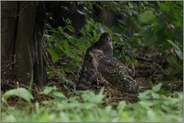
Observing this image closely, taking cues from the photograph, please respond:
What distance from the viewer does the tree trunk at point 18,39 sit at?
671 centimetres

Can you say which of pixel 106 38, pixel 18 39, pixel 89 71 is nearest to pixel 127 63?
pixel 106 38

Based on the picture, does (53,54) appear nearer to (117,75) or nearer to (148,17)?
(117,75)

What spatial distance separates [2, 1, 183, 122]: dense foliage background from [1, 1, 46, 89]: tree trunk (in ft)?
1.18

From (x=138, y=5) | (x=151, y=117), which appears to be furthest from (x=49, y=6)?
(x=151, y=117)

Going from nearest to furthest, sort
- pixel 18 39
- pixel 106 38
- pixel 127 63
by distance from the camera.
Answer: pixel 18 39
pixel 106 38
pixel 127 63

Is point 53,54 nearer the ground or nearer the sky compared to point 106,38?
nearer the ground

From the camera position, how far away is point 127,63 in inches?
328

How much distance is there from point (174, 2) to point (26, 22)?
6.35 feet

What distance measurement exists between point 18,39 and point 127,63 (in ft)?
7.08

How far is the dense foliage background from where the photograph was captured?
4.62 m

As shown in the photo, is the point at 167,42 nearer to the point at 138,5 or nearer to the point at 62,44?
the point at 138,5

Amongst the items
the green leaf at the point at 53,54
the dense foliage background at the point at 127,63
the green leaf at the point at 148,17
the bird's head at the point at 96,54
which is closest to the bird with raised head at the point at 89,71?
the bird's head at the point at 96,54

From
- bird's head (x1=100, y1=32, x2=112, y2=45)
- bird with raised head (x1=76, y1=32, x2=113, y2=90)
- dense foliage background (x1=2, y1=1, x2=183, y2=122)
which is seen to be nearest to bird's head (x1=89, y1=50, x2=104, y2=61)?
bird with raised head (x1=76, y1=32, x2=113, y2=90)

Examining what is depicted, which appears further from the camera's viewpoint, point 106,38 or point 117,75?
point 106,38
